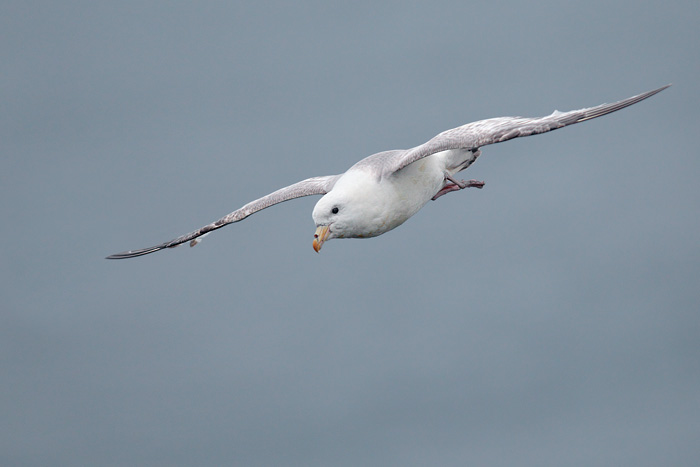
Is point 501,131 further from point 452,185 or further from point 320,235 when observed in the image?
point 320,235

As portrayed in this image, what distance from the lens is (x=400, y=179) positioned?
17.7m

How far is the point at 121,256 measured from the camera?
21469mm

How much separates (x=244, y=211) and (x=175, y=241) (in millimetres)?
1762

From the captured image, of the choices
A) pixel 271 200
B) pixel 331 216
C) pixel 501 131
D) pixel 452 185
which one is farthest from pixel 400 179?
pixel 271 200

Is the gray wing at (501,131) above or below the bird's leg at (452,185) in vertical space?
above

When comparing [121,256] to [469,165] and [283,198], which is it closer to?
[283,198]

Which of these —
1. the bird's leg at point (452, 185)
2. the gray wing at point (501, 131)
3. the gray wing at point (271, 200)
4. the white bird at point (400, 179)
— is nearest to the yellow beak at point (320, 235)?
the white bird at point (400, 179)

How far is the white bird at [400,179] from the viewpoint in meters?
16.1

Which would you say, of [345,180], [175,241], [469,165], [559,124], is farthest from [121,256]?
[559,124]

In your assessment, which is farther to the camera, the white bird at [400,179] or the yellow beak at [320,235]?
the yellow beak at [320,235]

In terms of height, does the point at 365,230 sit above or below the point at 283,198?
below

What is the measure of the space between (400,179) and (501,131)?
2383 mm

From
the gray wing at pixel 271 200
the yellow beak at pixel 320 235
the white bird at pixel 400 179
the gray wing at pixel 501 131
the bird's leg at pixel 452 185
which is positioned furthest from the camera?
the gray wing at pixel 271 200

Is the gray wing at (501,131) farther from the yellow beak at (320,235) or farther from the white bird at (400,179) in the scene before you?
the yellow beak at (320,235)
